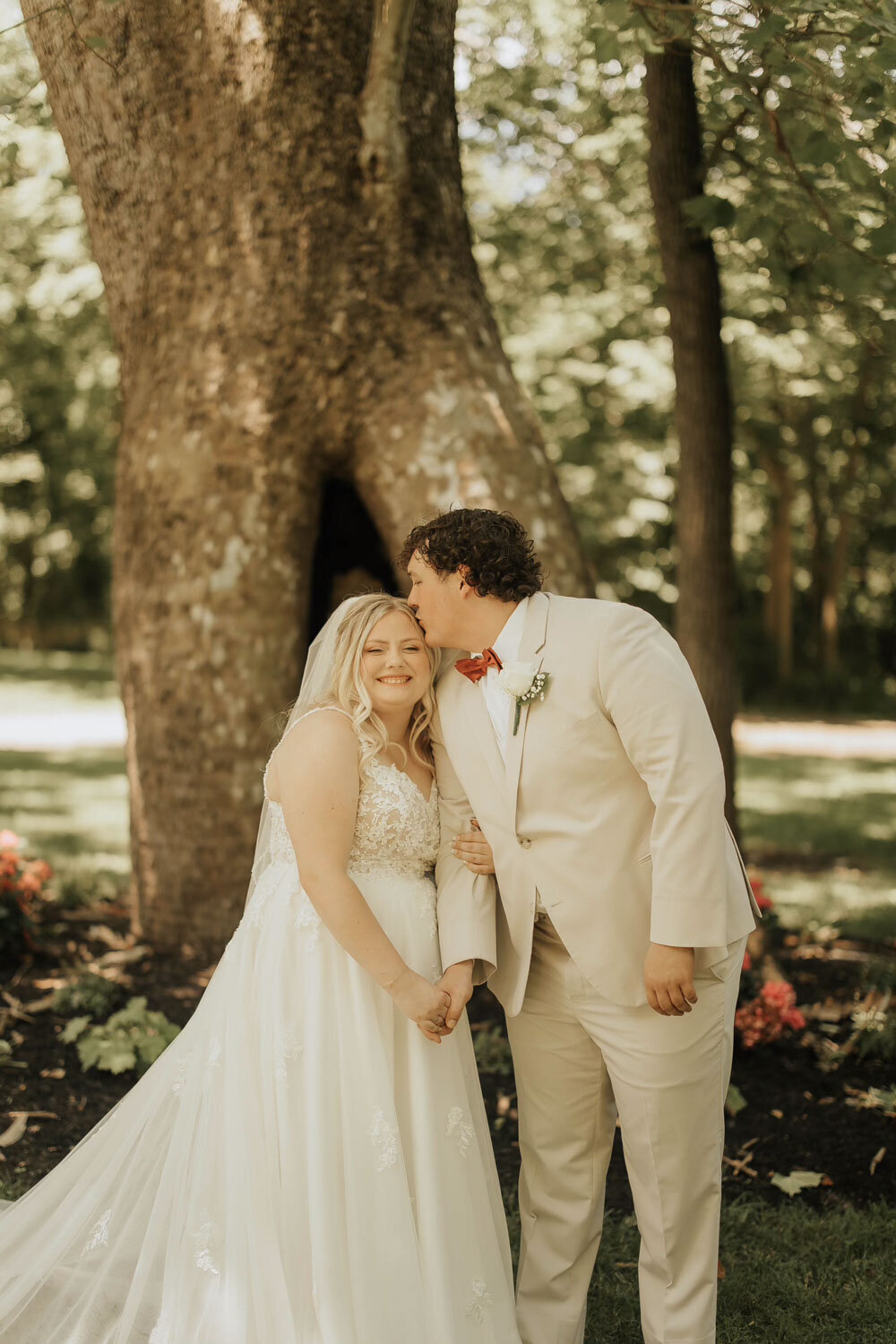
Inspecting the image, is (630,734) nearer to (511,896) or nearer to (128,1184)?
(511,896)

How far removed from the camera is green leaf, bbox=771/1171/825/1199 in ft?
13.1

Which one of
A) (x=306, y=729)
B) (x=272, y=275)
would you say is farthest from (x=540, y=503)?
(x=306, y=729)

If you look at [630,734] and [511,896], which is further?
[511,896]

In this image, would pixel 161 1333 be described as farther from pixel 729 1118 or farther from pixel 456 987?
pixel 729 1118

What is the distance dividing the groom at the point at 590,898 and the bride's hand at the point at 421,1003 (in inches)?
2.7

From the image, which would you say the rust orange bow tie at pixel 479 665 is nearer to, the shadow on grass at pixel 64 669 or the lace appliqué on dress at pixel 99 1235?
the lace appliqué on dress at pixel 99 1235

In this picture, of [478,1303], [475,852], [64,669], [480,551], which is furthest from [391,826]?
[64,669]

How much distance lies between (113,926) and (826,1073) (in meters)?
3.66

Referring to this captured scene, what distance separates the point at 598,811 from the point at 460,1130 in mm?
897

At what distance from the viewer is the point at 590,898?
2951 millimetres

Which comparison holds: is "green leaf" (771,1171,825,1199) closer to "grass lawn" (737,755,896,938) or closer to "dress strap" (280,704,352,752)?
"dress strap" (280,704,352,752)

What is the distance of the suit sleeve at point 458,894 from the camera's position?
3047 millimetres

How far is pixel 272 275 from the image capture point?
5.18 meters

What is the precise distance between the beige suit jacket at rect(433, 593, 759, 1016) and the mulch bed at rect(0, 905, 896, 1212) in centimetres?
147
